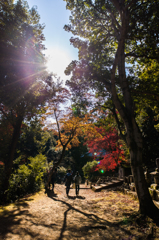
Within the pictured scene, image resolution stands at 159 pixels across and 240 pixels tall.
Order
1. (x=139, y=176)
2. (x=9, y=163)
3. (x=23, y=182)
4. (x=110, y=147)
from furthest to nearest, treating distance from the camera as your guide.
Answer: (x=110, y=147) < (x=23, y=182) < (x=9, y=163) < (x=139, y=176)

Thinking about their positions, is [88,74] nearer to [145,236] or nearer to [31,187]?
[145,236]

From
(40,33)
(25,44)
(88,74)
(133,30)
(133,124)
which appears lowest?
(133,124)

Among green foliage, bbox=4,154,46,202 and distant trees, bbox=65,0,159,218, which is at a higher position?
distant trees, bbox=65,0,159,218

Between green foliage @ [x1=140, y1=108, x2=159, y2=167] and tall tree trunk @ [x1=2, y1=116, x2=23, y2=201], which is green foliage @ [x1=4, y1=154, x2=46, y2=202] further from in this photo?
green foliage @ [x1=140, y1=108, x2=159, y2=167]

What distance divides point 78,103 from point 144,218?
6282mm

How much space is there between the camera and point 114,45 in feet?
27.6

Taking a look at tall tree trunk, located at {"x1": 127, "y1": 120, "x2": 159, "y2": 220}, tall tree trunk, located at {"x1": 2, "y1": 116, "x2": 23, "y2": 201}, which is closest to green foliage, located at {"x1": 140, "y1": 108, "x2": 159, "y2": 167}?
tall tree trunk, located at {"x1": 127, "y1": 120, "x2": 159, "y2": 220}

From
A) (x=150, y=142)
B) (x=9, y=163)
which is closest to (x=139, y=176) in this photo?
(x=9, y=163)

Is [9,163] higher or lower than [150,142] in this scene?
lower

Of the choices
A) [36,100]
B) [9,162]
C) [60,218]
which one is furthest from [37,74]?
[60,218]

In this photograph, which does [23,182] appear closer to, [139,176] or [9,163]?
[9,163]

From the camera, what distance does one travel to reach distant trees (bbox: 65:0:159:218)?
18.4ft

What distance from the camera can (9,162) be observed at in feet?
26.4

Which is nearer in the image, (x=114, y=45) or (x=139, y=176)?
(x=139, y=176)
